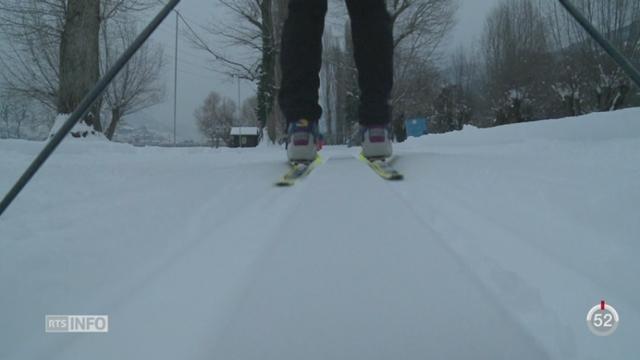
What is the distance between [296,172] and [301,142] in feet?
0.54

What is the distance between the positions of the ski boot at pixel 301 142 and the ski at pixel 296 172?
2cm

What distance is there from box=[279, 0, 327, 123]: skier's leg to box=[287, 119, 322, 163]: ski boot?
27 mm

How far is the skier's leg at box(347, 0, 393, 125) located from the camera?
1175 millimetres

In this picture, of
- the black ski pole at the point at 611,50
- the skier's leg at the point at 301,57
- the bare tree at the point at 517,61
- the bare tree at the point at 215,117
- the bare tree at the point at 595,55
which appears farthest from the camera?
the bare tree at the point at 215,117

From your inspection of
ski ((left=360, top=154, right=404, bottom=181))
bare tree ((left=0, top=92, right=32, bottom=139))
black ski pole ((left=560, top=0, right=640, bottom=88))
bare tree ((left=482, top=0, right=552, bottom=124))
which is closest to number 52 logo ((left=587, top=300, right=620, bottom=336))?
black ski pole ((left=560, top=0, right=640, bottom=88))

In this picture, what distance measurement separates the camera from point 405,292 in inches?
14.3

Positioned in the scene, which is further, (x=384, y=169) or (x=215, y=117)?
(x=215, y=117)

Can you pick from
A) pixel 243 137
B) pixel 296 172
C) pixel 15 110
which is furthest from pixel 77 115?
pixel 243 137

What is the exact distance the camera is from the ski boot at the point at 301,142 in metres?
1.16

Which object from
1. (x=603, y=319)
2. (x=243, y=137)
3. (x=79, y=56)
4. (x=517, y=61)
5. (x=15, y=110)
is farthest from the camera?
(x=243, y=137)

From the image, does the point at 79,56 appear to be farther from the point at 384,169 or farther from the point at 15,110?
the point at 15,110

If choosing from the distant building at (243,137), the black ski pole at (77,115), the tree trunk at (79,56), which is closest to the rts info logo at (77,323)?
the black ski pole at (77,115)

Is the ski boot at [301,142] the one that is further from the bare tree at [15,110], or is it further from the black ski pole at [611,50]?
the bare tree at [15,110]

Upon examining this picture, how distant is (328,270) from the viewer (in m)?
0.41
